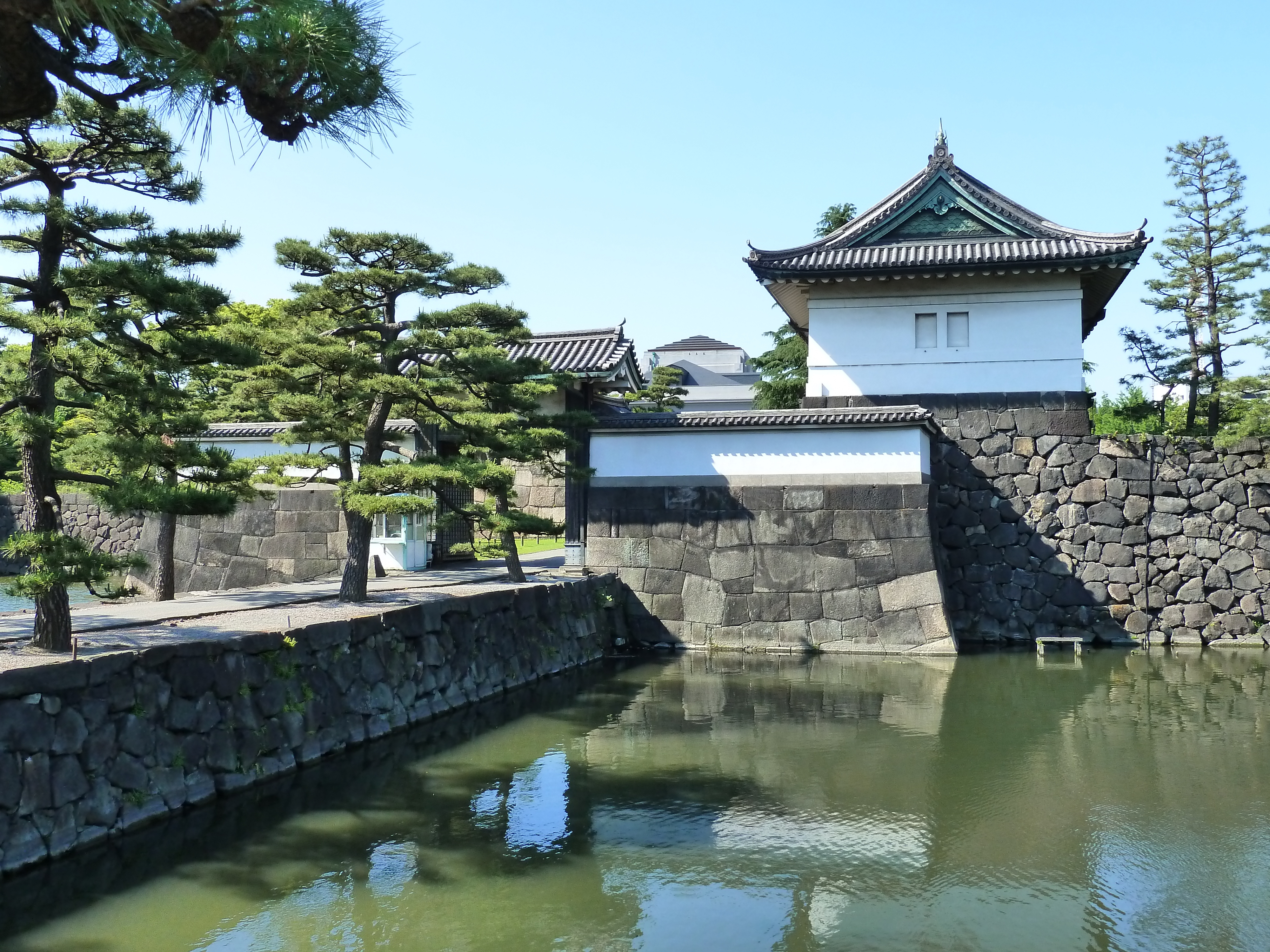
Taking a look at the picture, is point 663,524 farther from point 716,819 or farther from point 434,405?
point 716,819

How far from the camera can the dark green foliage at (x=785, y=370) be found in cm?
2086

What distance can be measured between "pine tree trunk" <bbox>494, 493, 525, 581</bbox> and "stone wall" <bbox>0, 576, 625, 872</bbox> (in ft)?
5.39

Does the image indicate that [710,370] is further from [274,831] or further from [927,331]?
[274,831]

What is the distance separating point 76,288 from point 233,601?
3996 mm

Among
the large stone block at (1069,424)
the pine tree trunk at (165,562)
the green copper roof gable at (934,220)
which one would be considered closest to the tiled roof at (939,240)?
the green copper roof gable at (934,220)

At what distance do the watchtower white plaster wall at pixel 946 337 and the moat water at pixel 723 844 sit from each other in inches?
236

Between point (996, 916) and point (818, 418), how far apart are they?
8414mm

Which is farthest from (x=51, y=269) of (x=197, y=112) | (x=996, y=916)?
(x=996, y=916)

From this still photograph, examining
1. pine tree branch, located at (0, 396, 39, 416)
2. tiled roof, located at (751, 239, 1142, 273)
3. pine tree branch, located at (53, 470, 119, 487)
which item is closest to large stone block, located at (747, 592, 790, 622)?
tiled roof, located at (751, 239, 1142, 273)

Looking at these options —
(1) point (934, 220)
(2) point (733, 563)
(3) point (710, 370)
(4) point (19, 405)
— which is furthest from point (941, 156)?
(3) point (710, 370)

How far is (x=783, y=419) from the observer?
41.5ft

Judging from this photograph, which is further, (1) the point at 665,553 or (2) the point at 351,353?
(1) the point at 665,553

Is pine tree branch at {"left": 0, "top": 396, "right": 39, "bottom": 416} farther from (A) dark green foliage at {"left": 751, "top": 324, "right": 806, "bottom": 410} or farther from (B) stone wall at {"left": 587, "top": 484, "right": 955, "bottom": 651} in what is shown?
(A) dark green foliage at {"left": 751, "top": 324, "right": 806, "bottom": 410}

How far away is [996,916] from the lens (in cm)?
458
